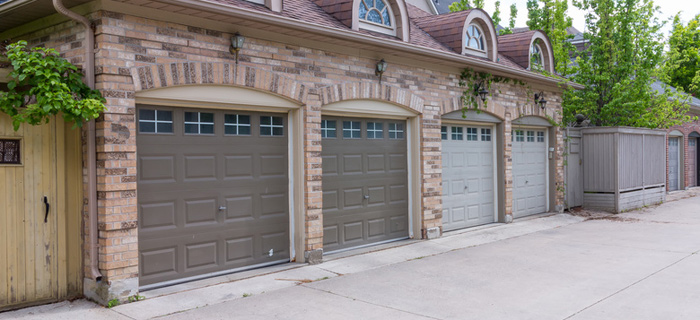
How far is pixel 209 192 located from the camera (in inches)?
280

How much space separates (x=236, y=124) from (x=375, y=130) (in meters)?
2.78

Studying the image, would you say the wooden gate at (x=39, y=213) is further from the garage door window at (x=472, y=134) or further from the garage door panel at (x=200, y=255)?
the garage door window at (x=472, y=134)

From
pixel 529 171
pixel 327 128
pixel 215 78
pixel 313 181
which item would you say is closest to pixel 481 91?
pixel 529 171

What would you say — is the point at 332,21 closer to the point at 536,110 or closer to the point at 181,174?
the point at 181,174

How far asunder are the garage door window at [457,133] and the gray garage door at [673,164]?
13759 mm

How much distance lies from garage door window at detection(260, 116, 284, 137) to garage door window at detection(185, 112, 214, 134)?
2.65ft

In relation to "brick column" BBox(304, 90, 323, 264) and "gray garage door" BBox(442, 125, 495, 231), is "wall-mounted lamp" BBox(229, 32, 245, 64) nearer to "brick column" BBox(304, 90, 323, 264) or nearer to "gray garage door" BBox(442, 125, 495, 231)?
"brick column" BBox(304, 90, 323, 264)

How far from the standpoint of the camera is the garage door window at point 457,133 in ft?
36.9

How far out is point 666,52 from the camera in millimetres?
15555

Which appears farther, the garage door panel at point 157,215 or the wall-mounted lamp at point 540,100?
the wall-mounted lamp at point 540,100

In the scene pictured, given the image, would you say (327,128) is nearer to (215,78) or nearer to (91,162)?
(215,78)

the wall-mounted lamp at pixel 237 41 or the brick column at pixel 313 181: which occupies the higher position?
the wall-mounted lamp at pixel 237 41

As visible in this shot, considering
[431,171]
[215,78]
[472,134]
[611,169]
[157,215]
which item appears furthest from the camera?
[611,169]

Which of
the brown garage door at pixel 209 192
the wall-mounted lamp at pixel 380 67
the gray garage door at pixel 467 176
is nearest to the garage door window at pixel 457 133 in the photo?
the gray garage door at pixel 467 176
